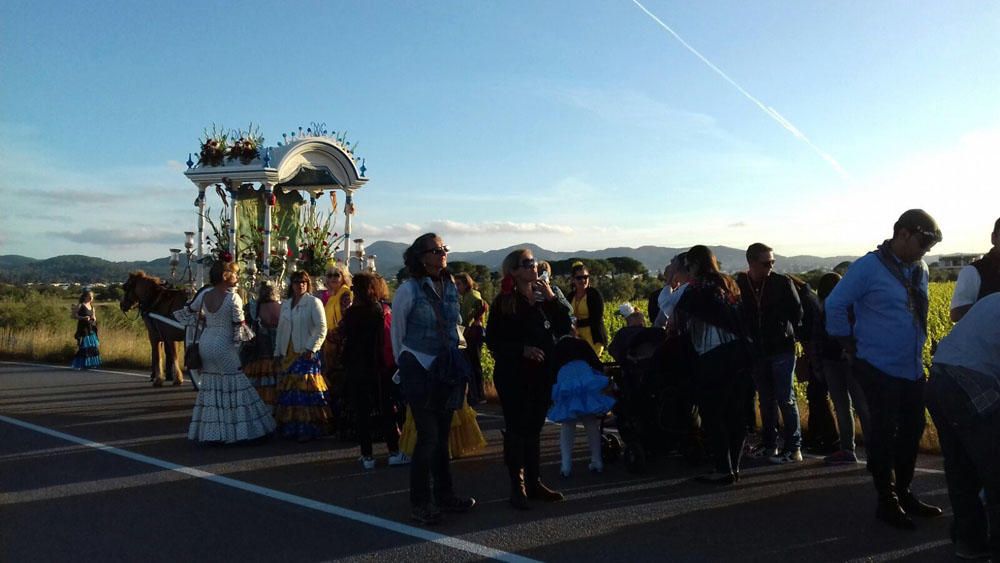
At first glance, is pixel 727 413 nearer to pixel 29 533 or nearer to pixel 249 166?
A: pixel 29 533

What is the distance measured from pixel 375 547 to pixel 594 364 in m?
2.66

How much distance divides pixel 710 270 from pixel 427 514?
299 cm

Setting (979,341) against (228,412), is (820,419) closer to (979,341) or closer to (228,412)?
(979,341)

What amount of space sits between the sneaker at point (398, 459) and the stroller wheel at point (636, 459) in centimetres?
210

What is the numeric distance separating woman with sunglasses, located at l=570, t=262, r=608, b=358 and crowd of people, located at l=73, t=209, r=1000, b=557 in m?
0.02

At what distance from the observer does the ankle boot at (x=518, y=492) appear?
6.53 m

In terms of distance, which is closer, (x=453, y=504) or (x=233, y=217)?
(x=453, y=504)

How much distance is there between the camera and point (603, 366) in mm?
8000

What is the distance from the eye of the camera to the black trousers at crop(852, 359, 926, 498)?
5746 mm

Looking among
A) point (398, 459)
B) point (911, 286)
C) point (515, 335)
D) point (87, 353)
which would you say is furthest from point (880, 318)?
point (87, 353)

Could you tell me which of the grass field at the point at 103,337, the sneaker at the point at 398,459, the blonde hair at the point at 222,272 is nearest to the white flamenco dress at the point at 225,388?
the blonde hair at the point at 222,272

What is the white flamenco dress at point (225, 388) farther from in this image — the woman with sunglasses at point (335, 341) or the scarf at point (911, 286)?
the scarf at point (911, 286)

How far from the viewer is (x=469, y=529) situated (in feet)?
20.0

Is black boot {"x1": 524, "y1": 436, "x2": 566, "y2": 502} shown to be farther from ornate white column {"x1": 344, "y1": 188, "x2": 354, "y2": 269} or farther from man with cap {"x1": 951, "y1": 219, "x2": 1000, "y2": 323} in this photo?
ornate white column {"x1": 344, "y1": 188, "x2": 354, "y2": 269}
